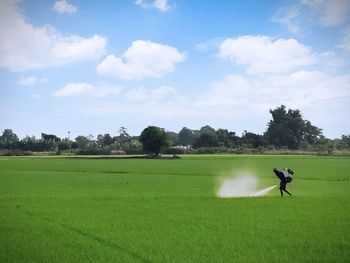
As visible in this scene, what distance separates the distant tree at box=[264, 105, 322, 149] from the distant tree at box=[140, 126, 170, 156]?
5514 cm

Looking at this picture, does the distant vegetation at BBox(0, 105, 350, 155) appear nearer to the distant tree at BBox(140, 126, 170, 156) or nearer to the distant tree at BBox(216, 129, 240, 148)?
the distant tree at BBox(216, 129, 240, 148)

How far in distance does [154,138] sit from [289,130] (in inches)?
2418

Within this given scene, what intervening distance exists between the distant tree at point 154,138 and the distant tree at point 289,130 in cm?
5514

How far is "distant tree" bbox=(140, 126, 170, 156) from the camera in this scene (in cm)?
8912

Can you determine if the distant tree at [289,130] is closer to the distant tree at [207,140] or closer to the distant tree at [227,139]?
the distant tree at [227,139]

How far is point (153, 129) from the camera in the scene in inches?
3538

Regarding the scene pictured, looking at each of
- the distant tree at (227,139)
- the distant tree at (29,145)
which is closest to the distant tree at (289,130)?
the distant tree at (227,139)

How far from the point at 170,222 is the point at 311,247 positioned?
4475 millimetres

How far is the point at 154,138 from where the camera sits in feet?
292

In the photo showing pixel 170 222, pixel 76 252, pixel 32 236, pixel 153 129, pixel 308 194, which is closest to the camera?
pixel 76 252

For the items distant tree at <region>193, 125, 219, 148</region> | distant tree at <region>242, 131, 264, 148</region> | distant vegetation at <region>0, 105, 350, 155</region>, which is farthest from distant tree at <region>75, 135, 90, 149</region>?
distant tree at <region>242, 131, 264, 148</region>

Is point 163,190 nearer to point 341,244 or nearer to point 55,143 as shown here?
point 341,244

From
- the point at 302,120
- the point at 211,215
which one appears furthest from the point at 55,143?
the point at 211,215

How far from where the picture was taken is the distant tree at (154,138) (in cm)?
8912
